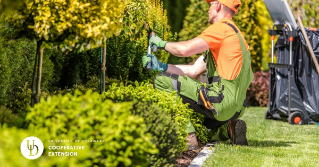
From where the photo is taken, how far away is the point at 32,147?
6.73ft

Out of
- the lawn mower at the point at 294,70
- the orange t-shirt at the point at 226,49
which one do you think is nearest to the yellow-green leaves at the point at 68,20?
the orange t-shirt at the point at 226,49

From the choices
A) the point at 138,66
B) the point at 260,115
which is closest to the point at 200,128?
the point at 138,66

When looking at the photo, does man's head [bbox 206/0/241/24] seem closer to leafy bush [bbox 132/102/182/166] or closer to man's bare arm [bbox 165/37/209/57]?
man's bare arm [bbox 165/37/209/57]

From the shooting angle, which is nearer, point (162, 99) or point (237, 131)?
point (162, 99)

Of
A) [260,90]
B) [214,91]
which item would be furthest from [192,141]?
[260,90]

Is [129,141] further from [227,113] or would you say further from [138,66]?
[138,66]

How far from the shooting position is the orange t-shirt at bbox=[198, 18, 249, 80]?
3.67 m

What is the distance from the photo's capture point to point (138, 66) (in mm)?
5137

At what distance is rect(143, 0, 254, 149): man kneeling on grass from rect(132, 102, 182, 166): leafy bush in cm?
89

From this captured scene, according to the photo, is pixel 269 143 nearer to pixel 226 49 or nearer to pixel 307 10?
pixel 226 49

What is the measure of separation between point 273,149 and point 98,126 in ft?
7.98

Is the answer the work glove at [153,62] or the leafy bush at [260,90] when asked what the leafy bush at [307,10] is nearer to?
the leafy bush at [260,90]

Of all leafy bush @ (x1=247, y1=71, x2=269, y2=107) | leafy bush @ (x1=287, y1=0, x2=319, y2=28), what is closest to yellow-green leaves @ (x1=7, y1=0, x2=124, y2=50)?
leafy bush @ (x1=247, y1=71, x2=269, y2=107)

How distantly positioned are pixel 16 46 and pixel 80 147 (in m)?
2.10
